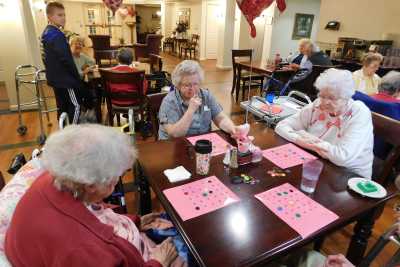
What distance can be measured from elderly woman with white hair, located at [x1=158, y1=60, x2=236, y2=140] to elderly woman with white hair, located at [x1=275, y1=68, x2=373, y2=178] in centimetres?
51

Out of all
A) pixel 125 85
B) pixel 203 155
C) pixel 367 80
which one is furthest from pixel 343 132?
pixel 125 85

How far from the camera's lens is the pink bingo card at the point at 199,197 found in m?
1.03

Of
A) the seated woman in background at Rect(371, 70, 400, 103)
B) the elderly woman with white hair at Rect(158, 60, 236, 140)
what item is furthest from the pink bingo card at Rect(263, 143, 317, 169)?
the seated woman in background at Rect(371, 70, 400, 103)

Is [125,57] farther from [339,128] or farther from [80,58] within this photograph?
[339,128]

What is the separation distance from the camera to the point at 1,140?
3.16 metres

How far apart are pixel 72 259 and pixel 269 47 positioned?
8289 millimetres

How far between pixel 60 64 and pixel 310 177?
267 cm

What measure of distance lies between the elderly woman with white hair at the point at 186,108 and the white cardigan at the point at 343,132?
1.54 feet

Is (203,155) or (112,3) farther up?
(112,3)

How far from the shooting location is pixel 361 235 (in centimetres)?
124

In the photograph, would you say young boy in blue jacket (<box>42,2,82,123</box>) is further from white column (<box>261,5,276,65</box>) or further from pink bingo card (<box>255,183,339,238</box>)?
white column (<box>261,5,276,65</box>)

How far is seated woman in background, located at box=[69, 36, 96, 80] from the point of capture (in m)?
3.53

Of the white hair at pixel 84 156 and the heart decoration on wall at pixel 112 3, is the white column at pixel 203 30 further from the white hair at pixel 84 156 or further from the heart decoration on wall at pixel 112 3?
the white hair at pixel 84 156

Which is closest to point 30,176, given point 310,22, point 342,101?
point 342,101
